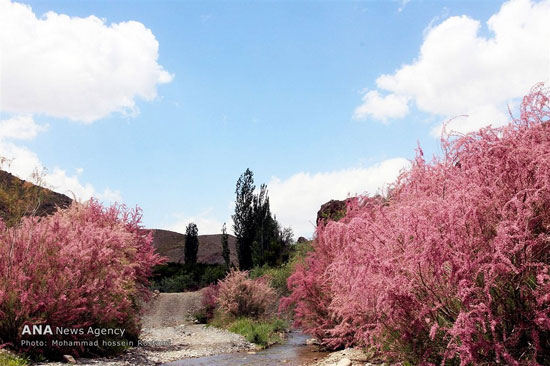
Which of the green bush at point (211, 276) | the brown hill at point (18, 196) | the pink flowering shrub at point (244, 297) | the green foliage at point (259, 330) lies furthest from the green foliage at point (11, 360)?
the green bush at point (211, 276)

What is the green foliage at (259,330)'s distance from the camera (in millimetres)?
14017

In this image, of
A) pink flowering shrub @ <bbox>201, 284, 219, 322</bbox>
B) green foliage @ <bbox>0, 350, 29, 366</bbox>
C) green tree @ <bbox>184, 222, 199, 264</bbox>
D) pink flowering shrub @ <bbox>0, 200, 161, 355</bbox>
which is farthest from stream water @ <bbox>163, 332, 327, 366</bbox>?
green tree @ <bbox>184, 222, 199, 264</bbox>

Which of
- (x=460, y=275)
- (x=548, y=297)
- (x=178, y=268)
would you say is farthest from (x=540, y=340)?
(x=178, y=268)

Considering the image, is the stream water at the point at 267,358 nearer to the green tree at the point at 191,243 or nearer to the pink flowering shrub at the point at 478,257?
the pink flowering shrub at the point at 478,257

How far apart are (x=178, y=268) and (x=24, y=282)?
2864 centimetres

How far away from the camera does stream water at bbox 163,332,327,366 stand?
1009 centimetres

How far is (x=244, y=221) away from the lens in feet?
109

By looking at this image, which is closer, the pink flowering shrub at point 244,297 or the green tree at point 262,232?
the pink flowering shrub at point 244,297

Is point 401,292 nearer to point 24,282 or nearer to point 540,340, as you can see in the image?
point 540,340

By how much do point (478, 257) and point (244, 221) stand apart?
29.4 meters

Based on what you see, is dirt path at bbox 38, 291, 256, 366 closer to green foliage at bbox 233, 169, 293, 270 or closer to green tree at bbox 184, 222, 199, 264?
green foliage at bbox 233, 169, 293, 270

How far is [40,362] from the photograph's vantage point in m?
8.16

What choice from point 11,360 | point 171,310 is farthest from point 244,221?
point 11,360

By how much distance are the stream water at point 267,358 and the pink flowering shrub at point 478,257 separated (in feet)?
16.9
